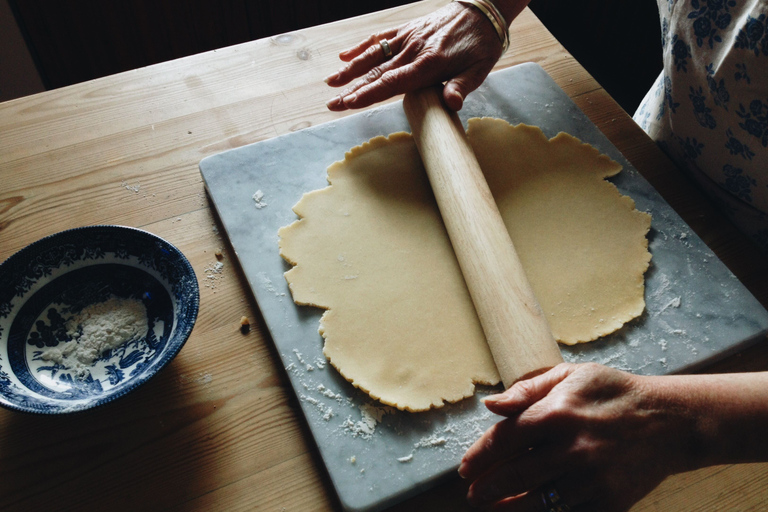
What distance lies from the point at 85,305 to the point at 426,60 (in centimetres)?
86

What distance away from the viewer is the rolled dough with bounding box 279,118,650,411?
99 centimetres

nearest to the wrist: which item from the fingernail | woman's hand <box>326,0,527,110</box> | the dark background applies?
woman's hand <box>326,0,527,110</box>

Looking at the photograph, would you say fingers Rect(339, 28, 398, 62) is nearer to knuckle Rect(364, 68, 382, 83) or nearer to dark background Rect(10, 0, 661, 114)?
knuckle Rect(364, 68, 382, 83)

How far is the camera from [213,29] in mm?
2623

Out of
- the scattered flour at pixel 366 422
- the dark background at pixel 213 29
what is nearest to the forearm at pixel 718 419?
the scattered flour at pixel 366 422

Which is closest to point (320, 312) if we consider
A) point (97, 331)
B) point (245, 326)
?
point (245, 326)

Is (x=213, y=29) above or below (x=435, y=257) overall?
below

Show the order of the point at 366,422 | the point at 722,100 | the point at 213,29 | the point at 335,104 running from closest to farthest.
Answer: the point at 366,422, the point at 722,100, the point at 335,104, the point at 213,29

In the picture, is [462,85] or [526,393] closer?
[526,393]

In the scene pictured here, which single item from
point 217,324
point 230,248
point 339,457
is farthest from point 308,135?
point 339,457

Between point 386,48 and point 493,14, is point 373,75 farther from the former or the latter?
point 493,14

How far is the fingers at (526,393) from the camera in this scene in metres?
0.84

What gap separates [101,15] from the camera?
7.73ft

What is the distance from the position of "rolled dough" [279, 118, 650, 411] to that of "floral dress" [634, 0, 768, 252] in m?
0.20
